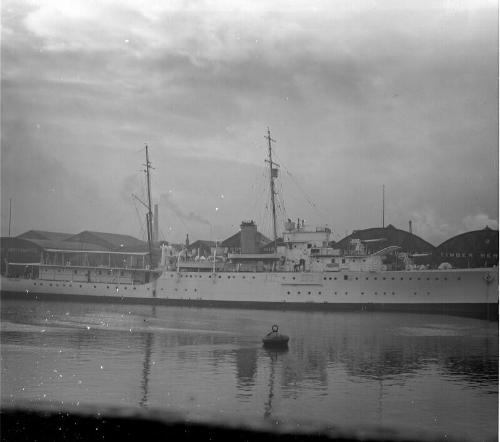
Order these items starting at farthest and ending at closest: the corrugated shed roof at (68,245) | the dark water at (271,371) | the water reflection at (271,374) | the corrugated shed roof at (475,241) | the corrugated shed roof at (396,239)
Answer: the corrugated shed roof at (68,245) → the corrugated shed roof at (396,239) → the corrugated shed roof at (475,241) → the dark water at (271,371) → the water reflection at (271,374)

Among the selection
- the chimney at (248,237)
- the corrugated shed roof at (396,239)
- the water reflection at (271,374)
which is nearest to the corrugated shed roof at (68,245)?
the chimney at (248,237)

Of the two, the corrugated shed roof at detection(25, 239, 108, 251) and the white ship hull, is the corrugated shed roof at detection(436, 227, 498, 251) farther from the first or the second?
the corrugated shed roof at detection(25, 239, 108, 251)

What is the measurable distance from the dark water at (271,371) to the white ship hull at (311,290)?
13.9 ft

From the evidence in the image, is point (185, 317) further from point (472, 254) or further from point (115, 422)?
point (115, 422)

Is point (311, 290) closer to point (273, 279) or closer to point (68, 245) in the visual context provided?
point (273, 279)

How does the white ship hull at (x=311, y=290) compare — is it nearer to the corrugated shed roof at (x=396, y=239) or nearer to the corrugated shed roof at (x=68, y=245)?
the corrugated shed roof at (x=396, y=239)

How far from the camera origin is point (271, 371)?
340 inches

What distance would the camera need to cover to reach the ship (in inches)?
750

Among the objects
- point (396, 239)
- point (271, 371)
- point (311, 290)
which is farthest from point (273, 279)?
point (271, 371)

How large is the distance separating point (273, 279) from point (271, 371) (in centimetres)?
1230

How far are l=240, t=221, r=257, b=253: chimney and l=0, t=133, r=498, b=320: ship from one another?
0.03 metres

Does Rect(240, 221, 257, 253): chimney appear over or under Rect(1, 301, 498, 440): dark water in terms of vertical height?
over

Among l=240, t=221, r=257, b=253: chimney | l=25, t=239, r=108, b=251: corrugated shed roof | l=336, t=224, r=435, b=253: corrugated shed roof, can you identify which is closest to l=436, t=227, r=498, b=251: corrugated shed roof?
l=336, t=224, r=435, b=253: corrugated shed roof

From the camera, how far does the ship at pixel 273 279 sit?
19062 mm
